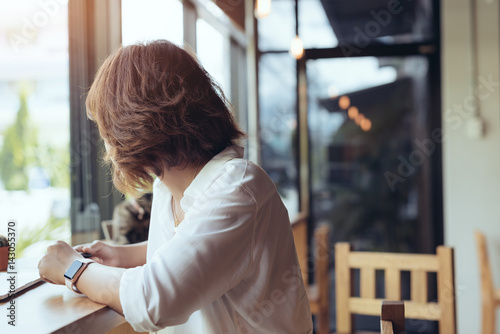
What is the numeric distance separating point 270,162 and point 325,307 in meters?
1.49

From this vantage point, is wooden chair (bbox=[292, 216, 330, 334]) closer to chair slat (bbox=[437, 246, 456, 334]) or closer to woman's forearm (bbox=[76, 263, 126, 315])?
chair slat (bbox=[437, 246, 456, 334])

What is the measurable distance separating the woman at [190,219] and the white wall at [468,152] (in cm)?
297

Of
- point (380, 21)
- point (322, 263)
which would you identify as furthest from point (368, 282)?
point (380, 21)

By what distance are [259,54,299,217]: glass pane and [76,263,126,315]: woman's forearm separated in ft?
10.2

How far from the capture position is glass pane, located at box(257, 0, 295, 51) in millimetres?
4027

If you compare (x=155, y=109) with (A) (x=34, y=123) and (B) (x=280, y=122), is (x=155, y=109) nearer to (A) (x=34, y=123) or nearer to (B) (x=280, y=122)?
(A) (x=34, y=123)

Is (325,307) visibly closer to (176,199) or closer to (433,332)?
(433,332)

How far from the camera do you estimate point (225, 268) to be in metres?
0.88

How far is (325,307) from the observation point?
291cm

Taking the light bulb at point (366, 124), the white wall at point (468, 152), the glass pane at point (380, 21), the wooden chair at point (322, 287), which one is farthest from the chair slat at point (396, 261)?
the glass pane at point (380, 21)

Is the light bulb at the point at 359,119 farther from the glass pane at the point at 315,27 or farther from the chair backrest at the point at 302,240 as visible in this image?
the chair backrest at the point at 302,240

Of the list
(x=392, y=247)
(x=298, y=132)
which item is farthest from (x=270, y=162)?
(x=392, y=247)

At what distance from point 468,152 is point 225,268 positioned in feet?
10.7

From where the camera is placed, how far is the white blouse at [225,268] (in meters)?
0.84
